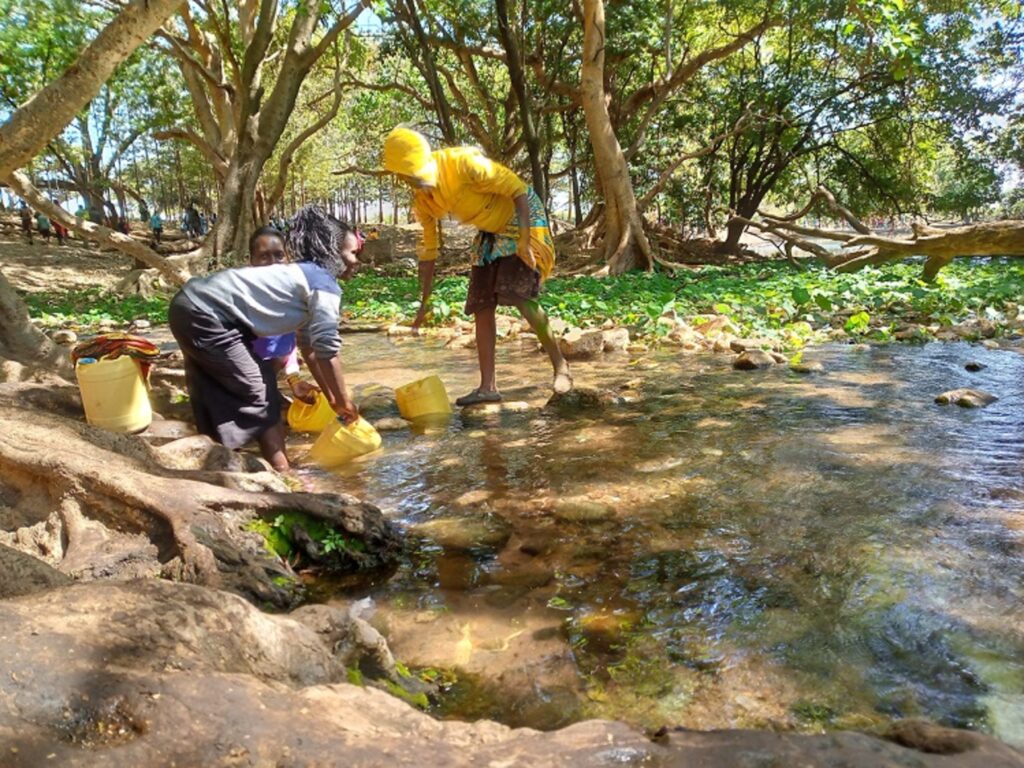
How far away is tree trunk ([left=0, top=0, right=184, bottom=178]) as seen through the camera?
4316 millimetres

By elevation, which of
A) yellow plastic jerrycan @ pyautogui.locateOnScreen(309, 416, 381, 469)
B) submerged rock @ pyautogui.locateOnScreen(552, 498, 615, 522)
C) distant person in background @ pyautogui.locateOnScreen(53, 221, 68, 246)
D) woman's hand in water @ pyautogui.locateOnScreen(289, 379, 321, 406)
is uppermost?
distant person in background @ pyautogui.locateOnScreen(53, 221, 68, 246)

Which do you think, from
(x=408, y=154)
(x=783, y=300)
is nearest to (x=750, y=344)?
(x=783, y=300)

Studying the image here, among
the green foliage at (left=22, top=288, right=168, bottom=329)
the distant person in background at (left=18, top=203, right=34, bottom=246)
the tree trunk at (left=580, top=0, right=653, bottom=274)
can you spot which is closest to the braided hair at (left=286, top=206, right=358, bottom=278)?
the green foliage at (left=22, top=288, right=168, bottom=329)

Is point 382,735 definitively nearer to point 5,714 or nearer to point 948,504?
point 5,714

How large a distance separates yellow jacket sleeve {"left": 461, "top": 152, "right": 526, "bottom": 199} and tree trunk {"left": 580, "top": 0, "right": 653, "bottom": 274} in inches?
288

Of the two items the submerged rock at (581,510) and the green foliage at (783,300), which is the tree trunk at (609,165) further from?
the submerged rock at (581,510)

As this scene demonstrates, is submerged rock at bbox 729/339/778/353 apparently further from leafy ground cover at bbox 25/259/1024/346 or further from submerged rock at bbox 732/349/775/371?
submerged rock at bbox 732/349/775/371

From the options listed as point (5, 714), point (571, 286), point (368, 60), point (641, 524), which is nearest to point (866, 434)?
point (641, 524)

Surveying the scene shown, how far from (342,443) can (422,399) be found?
0.88 metres

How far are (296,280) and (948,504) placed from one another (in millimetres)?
2978

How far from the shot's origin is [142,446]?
3.05 m

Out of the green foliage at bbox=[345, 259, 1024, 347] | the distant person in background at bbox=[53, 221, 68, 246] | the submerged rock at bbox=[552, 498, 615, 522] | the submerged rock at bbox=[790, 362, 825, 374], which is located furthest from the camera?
the distant person in background at bbox=[53, 221, 68, 246]

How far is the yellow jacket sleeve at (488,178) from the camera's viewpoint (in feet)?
14.1

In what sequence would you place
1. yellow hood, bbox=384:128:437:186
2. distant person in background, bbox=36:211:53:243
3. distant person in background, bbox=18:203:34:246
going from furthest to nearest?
distant person in background, bbox=36:211:53:243
distant person in background, bbox=18:203:34:246
yellow hood, bbox=384:128:437:186
